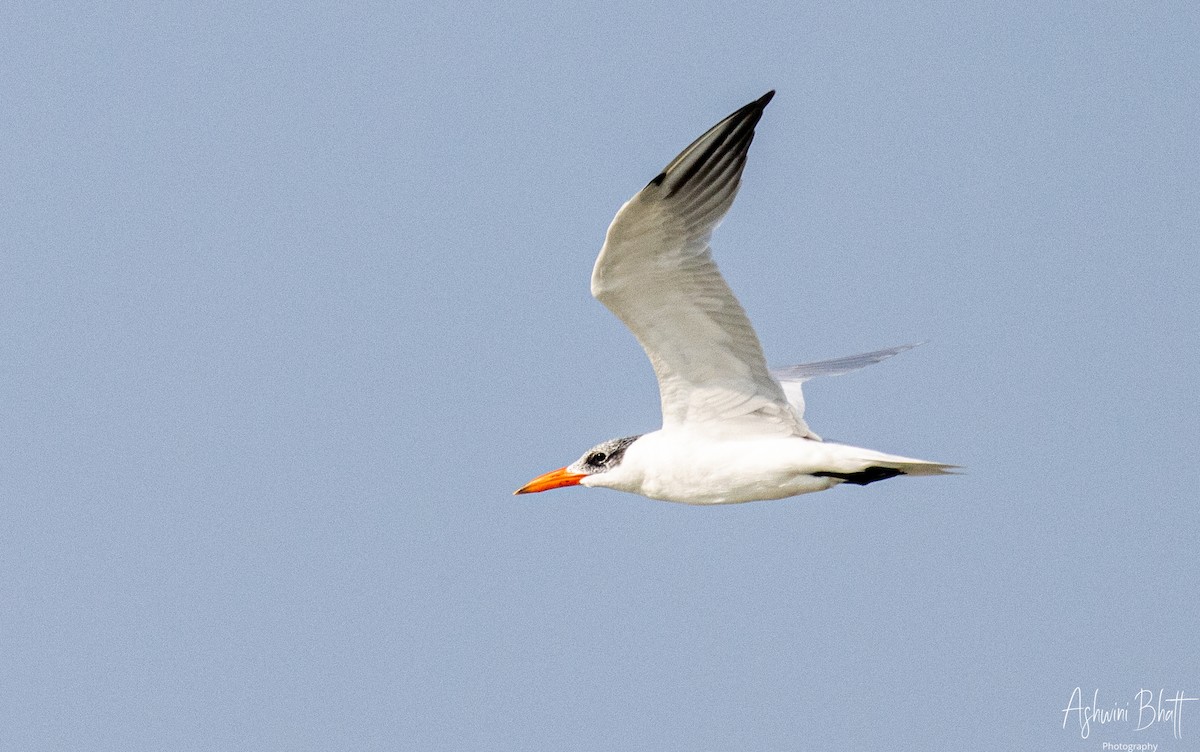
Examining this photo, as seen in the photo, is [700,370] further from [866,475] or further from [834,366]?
[834,366]

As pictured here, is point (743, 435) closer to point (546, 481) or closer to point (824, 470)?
point (824, 470)

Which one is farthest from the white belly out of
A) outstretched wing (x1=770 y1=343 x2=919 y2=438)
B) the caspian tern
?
outstretched wing (x1=770 y1=343 x2=919 y2=438)

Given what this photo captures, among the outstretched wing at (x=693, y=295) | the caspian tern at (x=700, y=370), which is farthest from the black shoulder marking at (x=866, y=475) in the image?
the outstretched wing at (x=693, y=295)

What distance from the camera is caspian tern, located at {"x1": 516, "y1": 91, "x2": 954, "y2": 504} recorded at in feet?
36.4

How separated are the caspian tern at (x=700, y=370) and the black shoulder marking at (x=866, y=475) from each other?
0.01m

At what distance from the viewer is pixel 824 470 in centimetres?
1228

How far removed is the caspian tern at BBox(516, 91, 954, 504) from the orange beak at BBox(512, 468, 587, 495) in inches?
0.8

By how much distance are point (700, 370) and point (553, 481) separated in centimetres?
213

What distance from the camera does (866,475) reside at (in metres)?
12.2

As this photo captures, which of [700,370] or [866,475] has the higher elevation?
[700,370]

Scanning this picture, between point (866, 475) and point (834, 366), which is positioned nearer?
point (866, 475)

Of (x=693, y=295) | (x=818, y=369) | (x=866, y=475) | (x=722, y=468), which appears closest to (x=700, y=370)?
(x=722, y=468)

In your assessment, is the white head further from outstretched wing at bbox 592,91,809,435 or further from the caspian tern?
outstretched wing at bbox 592,91,809,435

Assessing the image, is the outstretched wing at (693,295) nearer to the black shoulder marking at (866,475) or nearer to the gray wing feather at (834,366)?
the black shoulder marking at (866,475)
